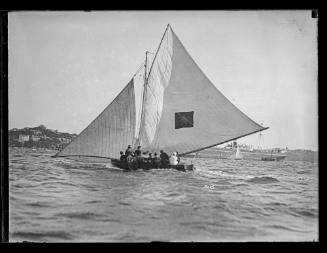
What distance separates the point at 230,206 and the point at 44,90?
829mm

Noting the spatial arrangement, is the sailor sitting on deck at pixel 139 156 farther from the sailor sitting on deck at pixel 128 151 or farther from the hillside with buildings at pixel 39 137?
the hillside with buildings at pixel 39 137

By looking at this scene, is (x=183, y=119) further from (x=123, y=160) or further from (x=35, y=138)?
(x=35, y=138)

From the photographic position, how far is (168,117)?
61.4 inches

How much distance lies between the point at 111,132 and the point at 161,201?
1.09ft

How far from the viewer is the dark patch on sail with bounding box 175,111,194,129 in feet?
5.09

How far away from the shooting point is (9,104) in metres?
1.50

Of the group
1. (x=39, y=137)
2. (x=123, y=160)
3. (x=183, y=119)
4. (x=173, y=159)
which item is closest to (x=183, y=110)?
(x=183, y=119)

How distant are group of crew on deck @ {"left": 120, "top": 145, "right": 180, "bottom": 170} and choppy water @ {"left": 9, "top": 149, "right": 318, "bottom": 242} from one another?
0.03 m

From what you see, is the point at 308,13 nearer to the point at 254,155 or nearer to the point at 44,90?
the point at 254,155

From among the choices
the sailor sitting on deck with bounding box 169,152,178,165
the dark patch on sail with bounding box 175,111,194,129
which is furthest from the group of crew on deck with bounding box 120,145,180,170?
the dark patch on sail with bounding box 175,111,194,129

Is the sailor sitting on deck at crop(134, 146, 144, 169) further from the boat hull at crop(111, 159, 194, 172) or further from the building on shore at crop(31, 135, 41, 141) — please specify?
the building on shore at crop(31, 135, 41, 141)

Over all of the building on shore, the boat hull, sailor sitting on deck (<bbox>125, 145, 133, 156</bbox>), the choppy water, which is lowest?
the choppy water
